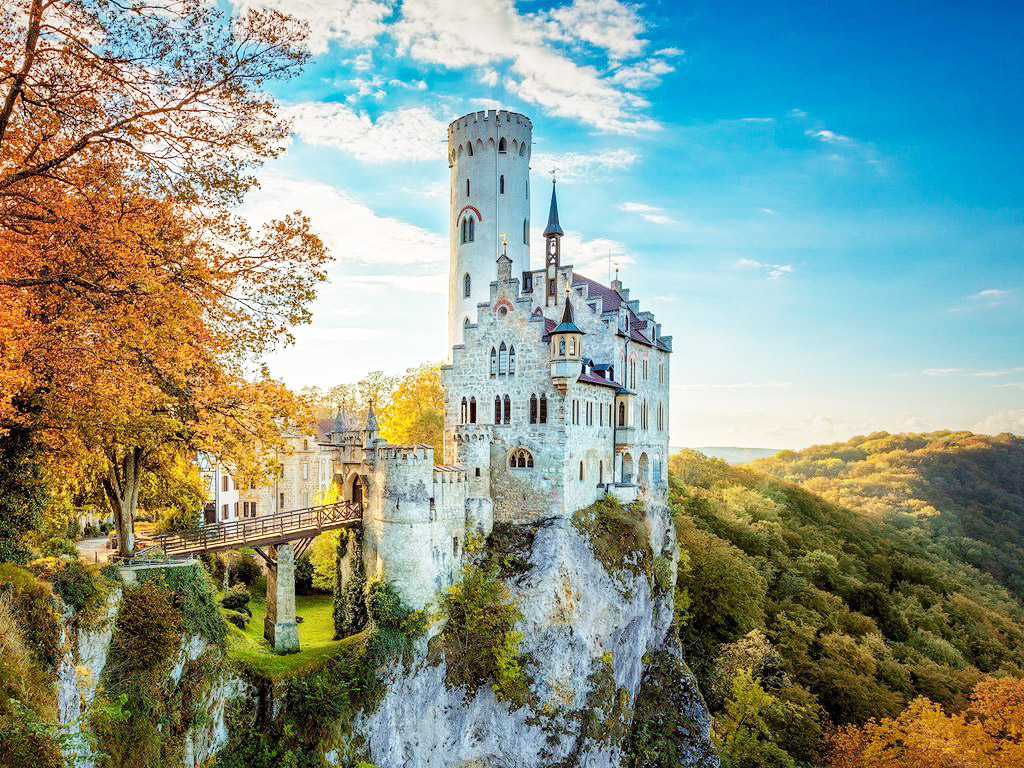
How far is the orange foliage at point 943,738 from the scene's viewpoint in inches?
1276

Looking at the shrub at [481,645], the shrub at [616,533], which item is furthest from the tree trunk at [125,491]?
the shrub at [616,533]

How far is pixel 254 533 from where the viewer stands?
2561 centimetres

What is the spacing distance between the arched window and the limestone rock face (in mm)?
3225

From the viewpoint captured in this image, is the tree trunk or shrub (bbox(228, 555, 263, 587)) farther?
shrub (bbox(228, 555, 263, 587))

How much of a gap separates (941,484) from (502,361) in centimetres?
9576

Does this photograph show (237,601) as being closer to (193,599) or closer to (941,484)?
(193,599)

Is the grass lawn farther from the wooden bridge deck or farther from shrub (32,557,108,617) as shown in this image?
shrub (32,557,108,617)

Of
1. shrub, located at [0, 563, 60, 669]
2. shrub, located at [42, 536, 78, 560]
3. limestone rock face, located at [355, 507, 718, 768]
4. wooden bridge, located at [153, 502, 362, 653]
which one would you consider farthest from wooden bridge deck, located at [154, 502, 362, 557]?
shrub, located at [0, 563, 60, 669]

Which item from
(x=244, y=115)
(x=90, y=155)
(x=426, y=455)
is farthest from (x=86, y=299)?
(x=426, y=455)

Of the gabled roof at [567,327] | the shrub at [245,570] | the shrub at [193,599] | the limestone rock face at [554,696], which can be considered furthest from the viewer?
the shrub at [245,570]

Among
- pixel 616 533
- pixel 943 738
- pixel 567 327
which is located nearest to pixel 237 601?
pixel 616 533

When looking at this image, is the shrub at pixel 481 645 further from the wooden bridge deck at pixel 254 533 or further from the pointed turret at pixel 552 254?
the pointed turret at pixel 552 254

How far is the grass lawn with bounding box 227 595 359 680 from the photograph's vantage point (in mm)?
22969

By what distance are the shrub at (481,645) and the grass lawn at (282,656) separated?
4.65m
